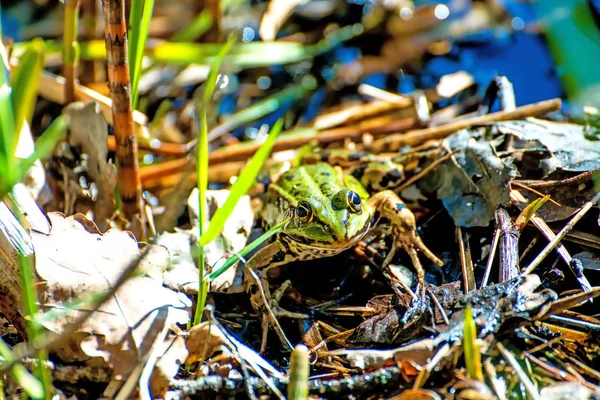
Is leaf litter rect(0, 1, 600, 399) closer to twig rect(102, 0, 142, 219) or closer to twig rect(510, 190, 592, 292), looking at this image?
twig rect(510, 190, 592, 292)

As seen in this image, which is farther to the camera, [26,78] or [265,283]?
[265,283]

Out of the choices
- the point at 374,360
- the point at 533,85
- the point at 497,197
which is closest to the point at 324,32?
the point at 533,85

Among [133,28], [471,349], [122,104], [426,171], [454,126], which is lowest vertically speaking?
[471,349]

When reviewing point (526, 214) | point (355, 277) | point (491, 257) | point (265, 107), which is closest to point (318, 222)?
point (355, 277)

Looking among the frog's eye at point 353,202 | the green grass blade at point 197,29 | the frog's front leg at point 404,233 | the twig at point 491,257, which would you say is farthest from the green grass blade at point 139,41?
the twig at point 491,257

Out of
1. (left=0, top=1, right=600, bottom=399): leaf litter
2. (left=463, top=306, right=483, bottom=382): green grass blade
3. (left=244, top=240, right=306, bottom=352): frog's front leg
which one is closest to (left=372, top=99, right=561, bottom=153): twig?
(left=0, top=1, right=600, bottom=399): leaf litter

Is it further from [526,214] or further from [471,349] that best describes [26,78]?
[526,214]

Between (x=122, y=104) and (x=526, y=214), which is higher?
(x=122, y=104)
